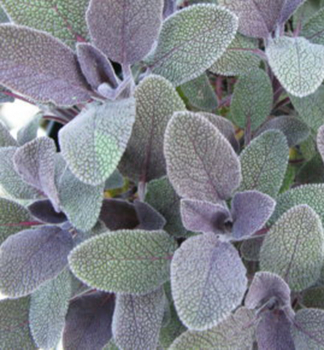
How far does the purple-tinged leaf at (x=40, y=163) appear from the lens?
0.48 m

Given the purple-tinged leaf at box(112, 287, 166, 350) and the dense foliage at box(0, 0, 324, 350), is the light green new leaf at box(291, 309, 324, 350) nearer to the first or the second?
the dense foliage at box(0, 0, 324, 350)

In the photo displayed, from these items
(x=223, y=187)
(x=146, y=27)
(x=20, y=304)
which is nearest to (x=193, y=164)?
(x=223, y=187)

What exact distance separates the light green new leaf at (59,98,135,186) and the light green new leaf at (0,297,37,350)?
0.27 meters

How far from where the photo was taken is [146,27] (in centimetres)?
49

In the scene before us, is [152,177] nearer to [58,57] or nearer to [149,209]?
[149,209]

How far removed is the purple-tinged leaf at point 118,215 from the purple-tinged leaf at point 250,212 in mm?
134

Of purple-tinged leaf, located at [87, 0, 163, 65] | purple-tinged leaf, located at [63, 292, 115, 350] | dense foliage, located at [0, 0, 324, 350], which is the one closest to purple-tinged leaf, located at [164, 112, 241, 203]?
dense foliage, located at [0, 0, 324, 350]

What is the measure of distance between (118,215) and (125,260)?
0.11m

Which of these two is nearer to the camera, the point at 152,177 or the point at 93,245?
the point at 93,245

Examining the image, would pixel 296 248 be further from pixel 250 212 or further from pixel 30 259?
pixel 30 259

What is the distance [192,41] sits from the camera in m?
0.52

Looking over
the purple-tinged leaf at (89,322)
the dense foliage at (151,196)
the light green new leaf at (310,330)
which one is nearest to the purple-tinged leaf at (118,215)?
the dense foliage at (151,196)

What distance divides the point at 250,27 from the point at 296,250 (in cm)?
27

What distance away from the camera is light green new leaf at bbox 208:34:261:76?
62 cm
